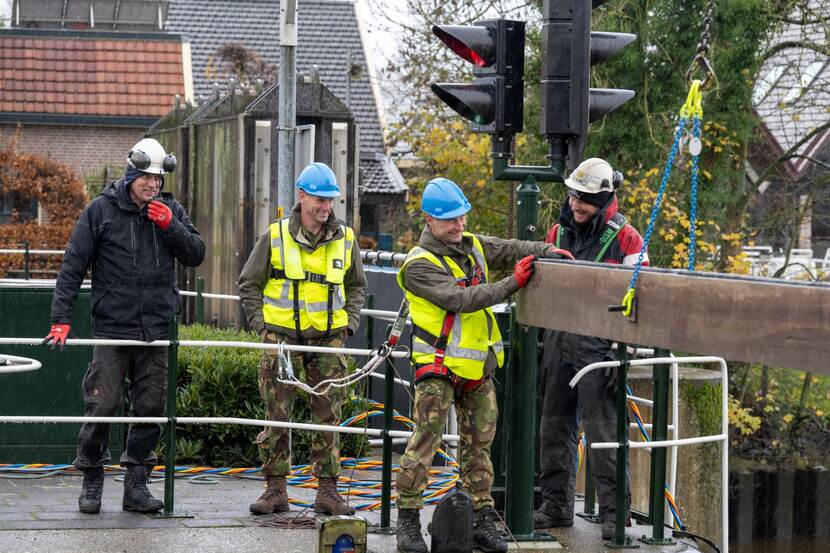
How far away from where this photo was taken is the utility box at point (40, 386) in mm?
9719

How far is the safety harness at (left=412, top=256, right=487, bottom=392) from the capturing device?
286 inches

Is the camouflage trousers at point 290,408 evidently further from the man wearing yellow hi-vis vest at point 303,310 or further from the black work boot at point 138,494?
the black work boot at point 138,494

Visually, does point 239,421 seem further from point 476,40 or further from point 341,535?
point 476,40

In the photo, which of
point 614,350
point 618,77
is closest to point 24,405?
point 614,350

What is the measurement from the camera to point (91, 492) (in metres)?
8.12

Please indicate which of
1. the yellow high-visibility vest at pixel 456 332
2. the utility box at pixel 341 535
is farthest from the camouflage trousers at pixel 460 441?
the utility box at pixel 341 535

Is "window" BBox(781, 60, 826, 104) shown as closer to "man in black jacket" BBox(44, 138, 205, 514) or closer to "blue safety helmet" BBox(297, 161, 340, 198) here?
"blue safety helmet" BBox(297, 161, 340, 198)

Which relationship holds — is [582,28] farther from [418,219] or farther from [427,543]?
[418,219]

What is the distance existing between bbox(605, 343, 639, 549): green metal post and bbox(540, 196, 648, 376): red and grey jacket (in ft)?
0.55

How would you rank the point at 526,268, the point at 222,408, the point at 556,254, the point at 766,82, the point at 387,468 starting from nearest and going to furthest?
→ the point at 526,268 < the point at 556,254 < the point at 387,468 < the point at 222,408 < the point at 766,82

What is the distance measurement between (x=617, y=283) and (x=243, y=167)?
9800 mm

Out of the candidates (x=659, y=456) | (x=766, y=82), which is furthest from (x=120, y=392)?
(x=766, y=82)

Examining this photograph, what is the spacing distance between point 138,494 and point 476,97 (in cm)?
302

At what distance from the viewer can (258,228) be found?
15109 mm
